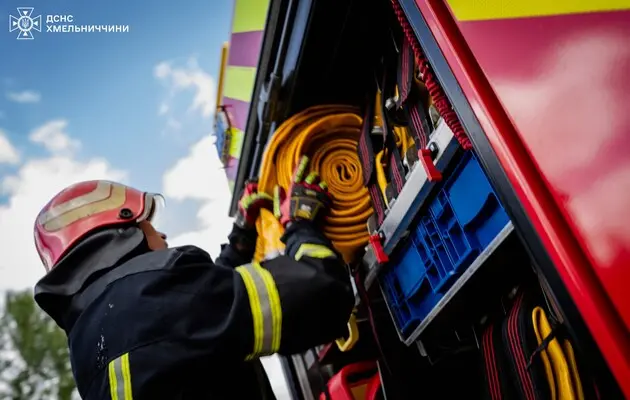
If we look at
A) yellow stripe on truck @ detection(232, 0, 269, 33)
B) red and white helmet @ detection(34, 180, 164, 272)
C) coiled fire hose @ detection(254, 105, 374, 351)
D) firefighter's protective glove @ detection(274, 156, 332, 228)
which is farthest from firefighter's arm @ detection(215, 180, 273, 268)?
yellow stripe on truck @ detection(232, 0, 269, 33)

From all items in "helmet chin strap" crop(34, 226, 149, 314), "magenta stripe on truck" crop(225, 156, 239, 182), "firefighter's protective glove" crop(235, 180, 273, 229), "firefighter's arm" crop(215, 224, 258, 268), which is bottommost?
"helmet chin strap" crop(34, 226, 149, 314)

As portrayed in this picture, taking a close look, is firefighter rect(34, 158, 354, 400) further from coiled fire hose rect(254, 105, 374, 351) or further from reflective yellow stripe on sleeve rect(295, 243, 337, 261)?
coiled fire hose rect(254, 105, 374, 351)

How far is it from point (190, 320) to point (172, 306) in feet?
0.20

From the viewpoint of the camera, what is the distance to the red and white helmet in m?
1.48

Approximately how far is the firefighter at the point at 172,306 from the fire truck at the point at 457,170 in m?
0.30

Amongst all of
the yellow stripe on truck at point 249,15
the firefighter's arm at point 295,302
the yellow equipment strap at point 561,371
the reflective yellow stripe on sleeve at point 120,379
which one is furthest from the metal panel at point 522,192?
the yellow stripe on truck at point 249,15

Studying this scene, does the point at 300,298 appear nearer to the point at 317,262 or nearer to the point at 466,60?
the point at 317,262

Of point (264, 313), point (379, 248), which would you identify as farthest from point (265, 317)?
point (379, 248)

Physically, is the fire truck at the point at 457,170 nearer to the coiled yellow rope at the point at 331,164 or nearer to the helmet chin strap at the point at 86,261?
the coiled yellow rope at the point at 331,164

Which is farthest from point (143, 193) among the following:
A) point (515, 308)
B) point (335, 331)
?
point (515, 308)

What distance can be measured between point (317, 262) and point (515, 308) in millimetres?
557

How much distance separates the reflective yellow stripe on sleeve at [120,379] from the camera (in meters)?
1.07

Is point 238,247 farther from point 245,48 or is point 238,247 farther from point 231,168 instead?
point 245,48

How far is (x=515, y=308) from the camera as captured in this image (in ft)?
3.92
